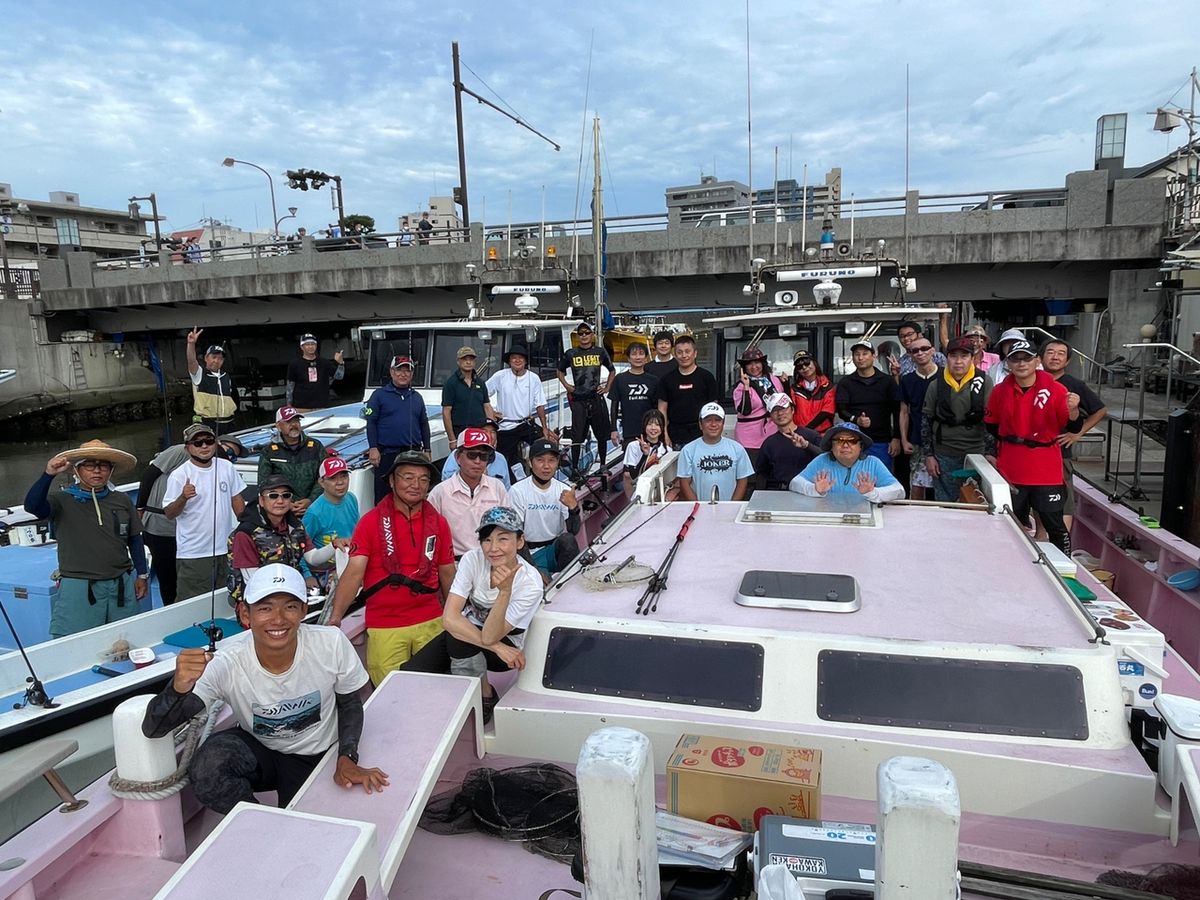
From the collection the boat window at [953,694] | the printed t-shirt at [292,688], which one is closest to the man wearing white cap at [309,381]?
the printed t-shirt at [292,688]

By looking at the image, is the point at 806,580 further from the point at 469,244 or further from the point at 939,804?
the point at 469,244

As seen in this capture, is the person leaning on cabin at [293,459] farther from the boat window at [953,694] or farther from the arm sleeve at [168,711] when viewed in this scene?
the boat window at [953,694]

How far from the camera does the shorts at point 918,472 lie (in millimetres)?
6395

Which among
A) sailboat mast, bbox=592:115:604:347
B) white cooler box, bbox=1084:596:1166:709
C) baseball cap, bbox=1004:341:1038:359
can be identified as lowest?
white cooler box, bbox=1084:596:1166:709

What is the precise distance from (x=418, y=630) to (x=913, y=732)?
7.85 feet

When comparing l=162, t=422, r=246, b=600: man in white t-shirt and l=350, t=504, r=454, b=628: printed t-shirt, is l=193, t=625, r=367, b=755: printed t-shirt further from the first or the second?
l=162, t=422, r=246, b=600: man in white t-shirt

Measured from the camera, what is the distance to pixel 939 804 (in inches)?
66.6

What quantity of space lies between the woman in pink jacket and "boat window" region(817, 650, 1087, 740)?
3.74m

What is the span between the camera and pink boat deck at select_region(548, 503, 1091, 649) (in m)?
3.23

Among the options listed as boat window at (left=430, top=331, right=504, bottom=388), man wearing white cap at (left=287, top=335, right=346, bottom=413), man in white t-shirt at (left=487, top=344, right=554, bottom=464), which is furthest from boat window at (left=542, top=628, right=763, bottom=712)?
man wearing white cap at (left=287, top=335, right=346, bottom=413)

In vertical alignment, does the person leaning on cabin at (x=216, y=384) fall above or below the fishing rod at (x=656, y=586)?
above

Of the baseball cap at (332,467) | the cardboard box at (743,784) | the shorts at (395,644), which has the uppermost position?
the baseball cap at (332,467)

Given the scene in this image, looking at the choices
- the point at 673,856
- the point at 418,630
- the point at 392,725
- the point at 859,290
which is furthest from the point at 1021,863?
the point at 859,290

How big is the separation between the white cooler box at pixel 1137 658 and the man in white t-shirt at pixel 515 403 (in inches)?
231
